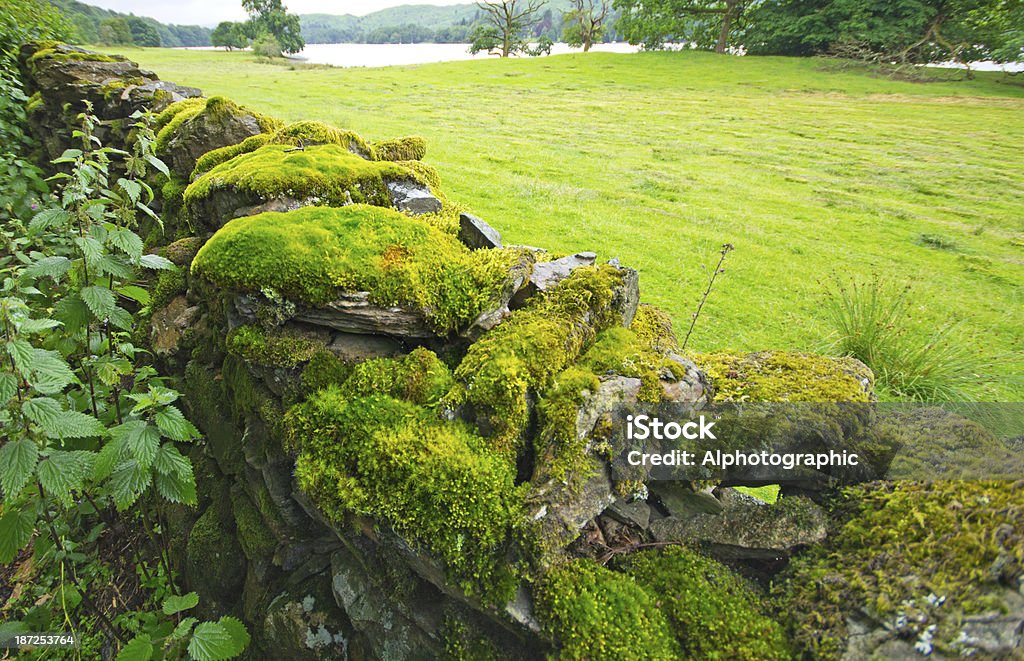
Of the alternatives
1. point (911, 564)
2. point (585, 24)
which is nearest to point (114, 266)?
point (911, 564)

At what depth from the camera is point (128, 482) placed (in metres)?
2.97

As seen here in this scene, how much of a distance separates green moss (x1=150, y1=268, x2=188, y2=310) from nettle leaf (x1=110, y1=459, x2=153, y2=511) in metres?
2.89

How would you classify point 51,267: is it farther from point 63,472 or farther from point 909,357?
point 909,357

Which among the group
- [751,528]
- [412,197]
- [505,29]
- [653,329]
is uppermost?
[505,29]

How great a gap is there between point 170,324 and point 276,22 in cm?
9172

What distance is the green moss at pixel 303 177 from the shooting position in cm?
453

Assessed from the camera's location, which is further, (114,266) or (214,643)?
(114,266)

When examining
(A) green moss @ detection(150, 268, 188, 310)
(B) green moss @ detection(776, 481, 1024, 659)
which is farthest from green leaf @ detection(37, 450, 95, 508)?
(B) green moss @ detection(776, 481, 1024, 659)

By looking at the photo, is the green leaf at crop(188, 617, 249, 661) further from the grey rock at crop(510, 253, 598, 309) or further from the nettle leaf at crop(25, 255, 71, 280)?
the grey rock at crop(510, 253, 598, 309)

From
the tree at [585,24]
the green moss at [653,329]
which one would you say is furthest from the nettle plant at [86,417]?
the tree at [585,24]

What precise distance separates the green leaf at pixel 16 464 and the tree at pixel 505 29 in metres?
73.5

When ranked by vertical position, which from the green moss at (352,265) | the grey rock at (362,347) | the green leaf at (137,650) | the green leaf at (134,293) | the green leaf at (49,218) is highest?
the green leaf at (49,218)

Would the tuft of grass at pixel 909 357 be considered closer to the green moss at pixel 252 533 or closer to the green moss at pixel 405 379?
the green moss at pixel 405 379

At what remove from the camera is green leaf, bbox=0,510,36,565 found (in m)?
2.92
